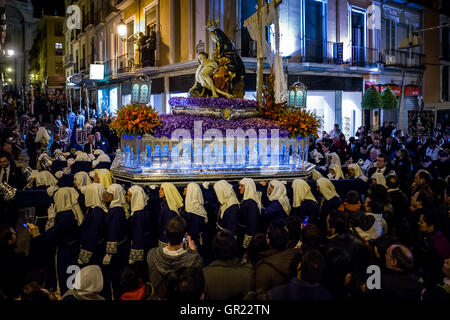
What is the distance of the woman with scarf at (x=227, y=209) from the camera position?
18.5 ft

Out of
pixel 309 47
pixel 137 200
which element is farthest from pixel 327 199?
pixel 309 47

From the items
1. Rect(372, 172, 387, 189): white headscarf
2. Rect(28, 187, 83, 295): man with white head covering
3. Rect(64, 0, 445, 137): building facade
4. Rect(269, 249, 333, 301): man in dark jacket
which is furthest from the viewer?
Rect(64, 0, 445, 137): building facade

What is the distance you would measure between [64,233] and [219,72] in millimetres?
6353

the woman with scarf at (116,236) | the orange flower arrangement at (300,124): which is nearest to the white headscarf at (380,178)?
the orange flower arrangement at (300,124)

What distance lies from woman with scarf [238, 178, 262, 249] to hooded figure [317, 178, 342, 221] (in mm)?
1068

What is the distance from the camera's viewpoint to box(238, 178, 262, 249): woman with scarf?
5.67 meters

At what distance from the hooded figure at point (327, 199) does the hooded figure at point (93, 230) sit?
328 cm

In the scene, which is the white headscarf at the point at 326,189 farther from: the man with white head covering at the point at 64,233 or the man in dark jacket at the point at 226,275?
the man with white head covering at the point at 64,233

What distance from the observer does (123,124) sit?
301 inches

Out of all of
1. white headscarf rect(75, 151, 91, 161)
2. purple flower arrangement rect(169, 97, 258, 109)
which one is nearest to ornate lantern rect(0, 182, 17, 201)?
white headscarf rect(75, 151, 91, 161)

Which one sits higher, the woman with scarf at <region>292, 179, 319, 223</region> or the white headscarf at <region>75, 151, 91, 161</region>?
the white headscarf at <region>75, 151, 91, 161</region>

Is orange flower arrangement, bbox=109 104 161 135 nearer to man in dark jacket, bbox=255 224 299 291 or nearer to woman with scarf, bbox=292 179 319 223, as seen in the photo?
woman with scarf, bbox=292 179 319 223

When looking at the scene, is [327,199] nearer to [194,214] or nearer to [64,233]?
[194,214]

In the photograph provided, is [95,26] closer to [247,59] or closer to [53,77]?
[53,77]
